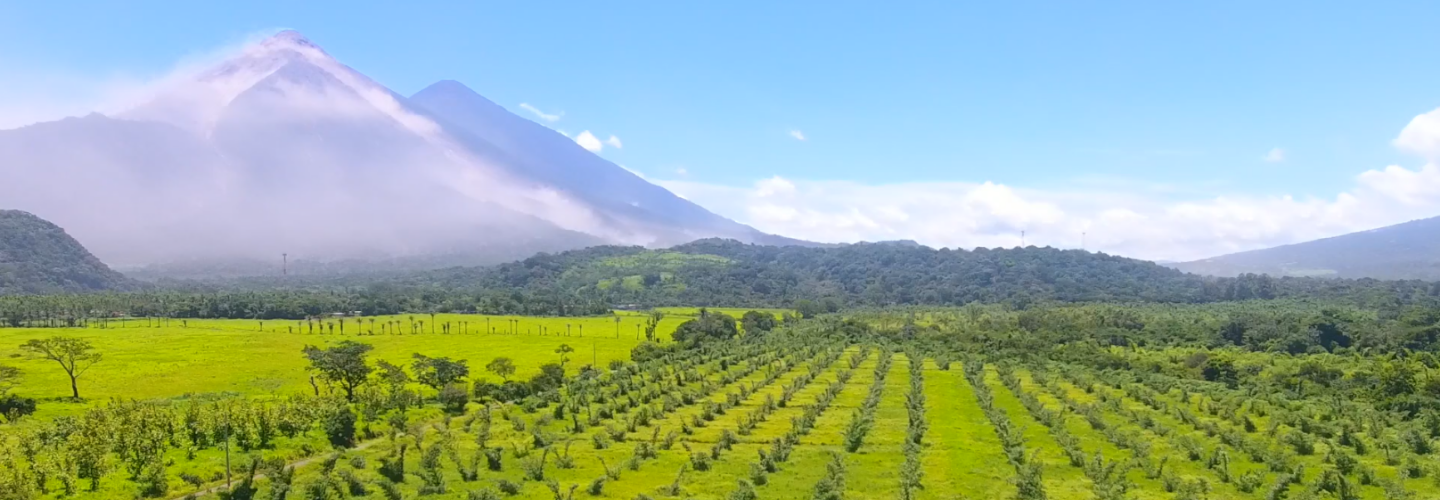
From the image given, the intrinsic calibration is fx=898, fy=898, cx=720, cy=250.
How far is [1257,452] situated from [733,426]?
2475 centimetres

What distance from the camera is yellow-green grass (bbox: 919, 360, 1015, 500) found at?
34312 millimetres

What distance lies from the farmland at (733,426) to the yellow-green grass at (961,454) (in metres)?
0.19

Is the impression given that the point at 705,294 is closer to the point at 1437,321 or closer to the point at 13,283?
the point at 1437,321

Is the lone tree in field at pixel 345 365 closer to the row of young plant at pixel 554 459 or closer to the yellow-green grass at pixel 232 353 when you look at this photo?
the yellow-green grass at pixel 232 353

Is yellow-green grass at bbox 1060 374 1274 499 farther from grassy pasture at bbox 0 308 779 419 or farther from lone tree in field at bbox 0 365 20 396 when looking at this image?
lone tree in field at bbox 0 365 20 396

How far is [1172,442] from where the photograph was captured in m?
43.7

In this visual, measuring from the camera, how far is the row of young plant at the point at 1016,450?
3347 cm

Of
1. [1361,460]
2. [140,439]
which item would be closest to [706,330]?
[1361,460]

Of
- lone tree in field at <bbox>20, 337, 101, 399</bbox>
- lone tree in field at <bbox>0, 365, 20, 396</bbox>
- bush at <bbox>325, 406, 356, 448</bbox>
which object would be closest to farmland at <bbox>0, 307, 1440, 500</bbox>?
bush at <bbox>325, 406, 356, 448</bbox>

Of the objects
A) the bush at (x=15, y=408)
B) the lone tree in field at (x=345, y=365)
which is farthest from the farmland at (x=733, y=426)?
the bush at (x=15, y=408)

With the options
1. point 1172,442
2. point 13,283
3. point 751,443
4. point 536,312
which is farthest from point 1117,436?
point 13,283

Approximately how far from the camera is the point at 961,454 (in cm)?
4094

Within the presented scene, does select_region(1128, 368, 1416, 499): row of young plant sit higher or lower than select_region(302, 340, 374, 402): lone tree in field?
lower

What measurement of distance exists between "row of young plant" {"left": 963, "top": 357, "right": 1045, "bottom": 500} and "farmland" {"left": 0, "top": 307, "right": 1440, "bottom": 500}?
0.19 meters
